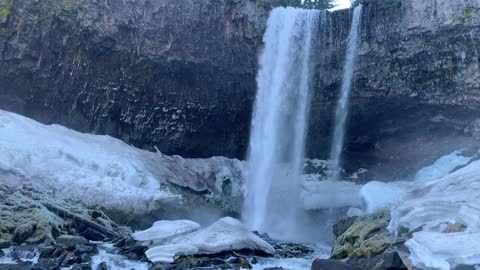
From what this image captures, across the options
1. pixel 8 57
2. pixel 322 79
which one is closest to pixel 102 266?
pixel 8 57

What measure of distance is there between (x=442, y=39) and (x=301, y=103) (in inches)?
302

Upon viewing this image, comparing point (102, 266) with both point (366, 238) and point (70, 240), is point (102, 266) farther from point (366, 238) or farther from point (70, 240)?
point (366, 238)

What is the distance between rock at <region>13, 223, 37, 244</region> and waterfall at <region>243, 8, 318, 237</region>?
1325cm

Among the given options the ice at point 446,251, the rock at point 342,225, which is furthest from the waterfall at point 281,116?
the ice at point 446,251

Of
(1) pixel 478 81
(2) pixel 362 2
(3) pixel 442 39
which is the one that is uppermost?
(2) pixel 362 2

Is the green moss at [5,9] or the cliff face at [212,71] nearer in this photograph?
the green moss at [5,9]

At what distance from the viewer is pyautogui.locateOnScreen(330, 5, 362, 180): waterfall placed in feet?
85.9

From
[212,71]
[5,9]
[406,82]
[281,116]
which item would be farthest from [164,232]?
[406,82]

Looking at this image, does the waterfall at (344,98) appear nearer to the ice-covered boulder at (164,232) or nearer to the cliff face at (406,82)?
the cliff face at (406,82)

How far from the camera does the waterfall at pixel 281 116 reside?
89.9 feet

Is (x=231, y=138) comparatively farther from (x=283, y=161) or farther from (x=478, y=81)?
(x=478, y=81)

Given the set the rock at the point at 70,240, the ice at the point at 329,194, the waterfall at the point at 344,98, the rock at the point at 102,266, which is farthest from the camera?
the ice at the point at 329,194

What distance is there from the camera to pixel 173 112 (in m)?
28.0

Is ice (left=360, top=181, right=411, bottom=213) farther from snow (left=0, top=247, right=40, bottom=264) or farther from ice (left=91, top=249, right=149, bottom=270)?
snow (left=0, top=247, right=40, bottom=264)
